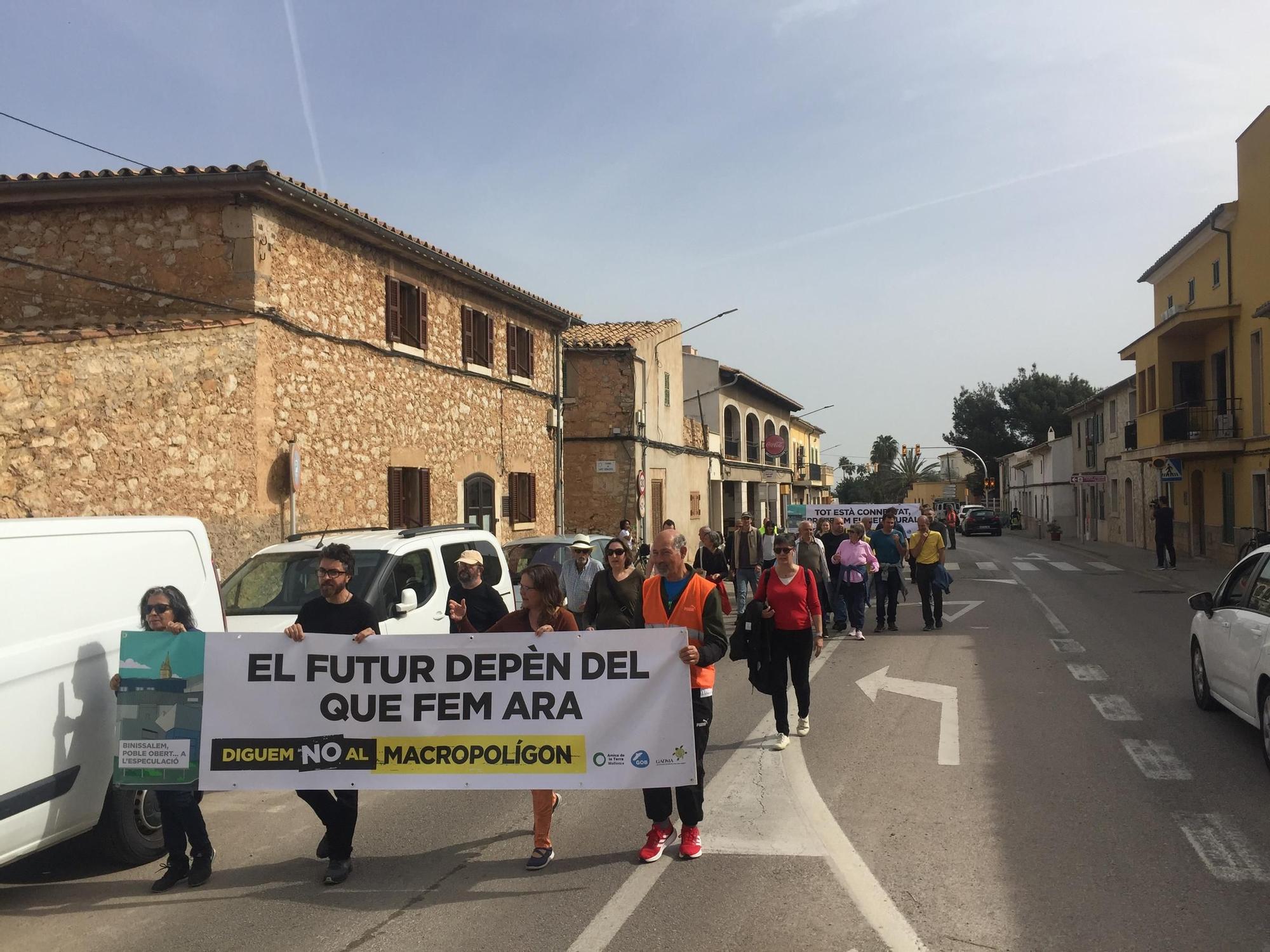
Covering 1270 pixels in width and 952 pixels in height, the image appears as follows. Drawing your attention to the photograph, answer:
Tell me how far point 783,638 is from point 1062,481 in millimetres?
61006

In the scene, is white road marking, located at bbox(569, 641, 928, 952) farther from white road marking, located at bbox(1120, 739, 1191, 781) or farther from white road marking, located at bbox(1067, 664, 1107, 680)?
white road marking, located at bbox(1067, 664, 1107, 680)

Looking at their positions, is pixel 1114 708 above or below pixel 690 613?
below

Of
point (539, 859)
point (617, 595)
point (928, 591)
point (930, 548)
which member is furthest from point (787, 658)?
point (928, 591)

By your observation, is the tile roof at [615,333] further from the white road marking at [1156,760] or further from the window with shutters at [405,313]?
the white road marking at [1156,760]

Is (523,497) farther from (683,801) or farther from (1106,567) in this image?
(1106,567)

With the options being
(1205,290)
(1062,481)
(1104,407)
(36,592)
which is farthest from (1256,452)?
(1062,481)

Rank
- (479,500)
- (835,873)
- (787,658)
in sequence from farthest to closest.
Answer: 1. (479,500)
2. (787,658)
3. (835,873)

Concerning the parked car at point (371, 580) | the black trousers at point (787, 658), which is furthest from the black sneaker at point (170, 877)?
the black trousers at point (787, 658)

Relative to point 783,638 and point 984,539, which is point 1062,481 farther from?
point 783,638

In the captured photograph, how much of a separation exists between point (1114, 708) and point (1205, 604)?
1284 mm

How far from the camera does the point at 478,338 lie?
2047cm

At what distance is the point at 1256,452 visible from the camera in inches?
1138

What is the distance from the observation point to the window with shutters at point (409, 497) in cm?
1709

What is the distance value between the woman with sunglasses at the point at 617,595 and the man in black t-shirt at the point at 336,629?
4.39 feet
